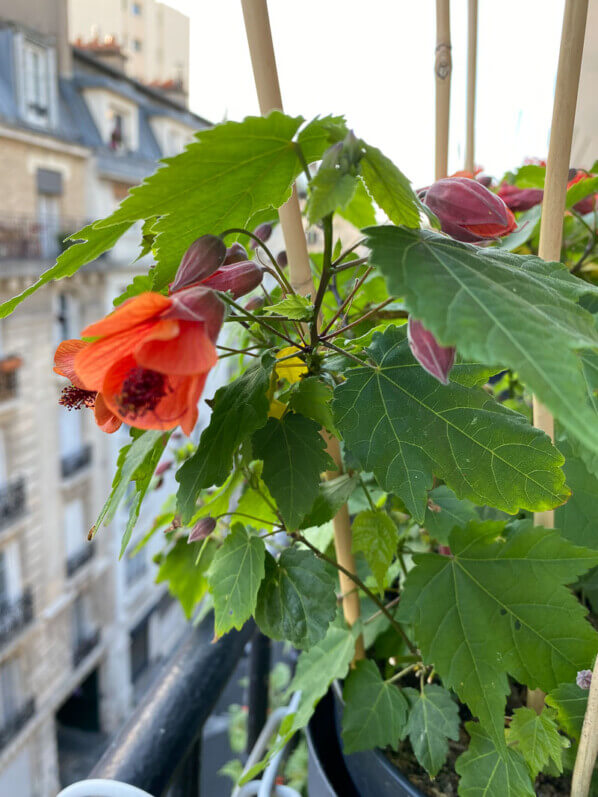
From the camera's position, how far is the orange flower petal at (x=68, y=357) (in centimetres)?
26

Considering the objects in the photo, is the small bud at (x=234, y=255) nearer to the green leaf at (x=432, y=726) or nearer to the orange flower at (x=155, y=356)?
the orange flower at (x=155, y=356)

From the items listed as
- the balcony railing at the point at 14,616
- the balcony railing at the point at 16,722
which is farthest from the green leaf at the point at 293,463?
the balcony railing at the point at 16,722

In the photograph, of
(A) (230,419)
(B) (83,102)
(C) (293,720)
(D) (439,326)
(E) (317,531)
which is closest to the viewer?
(D) (439,326)

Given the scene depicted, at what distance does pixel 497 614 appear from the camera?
34 centimetres

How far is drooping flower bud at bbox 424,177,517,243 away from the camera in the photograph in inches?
10.8

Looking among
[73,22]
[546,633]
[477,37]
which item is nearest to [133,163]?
[73,22]

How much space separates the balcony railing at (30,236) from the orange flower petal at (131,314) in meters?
3.75

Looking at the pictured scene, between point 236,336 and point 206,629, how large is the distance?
0.90 ft

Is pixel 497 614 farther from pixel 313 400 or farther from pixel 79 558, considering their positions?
pixel 79 558

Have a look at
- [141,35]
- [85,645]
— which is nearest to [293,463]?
[85,645]

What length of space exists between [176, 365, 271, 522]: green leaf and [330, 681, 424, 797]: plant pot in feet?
0.73

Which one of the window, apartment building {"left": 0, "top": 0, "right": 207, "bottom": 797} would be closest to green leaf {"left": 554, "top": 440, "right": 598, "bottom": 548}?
apartment building {"left": 0, "top": 0, "right": 207, "bottom": 797}

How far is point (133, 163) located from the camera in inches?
185

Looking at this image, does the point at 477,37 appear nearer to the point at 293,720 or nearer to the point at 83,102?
the point at 293,720
